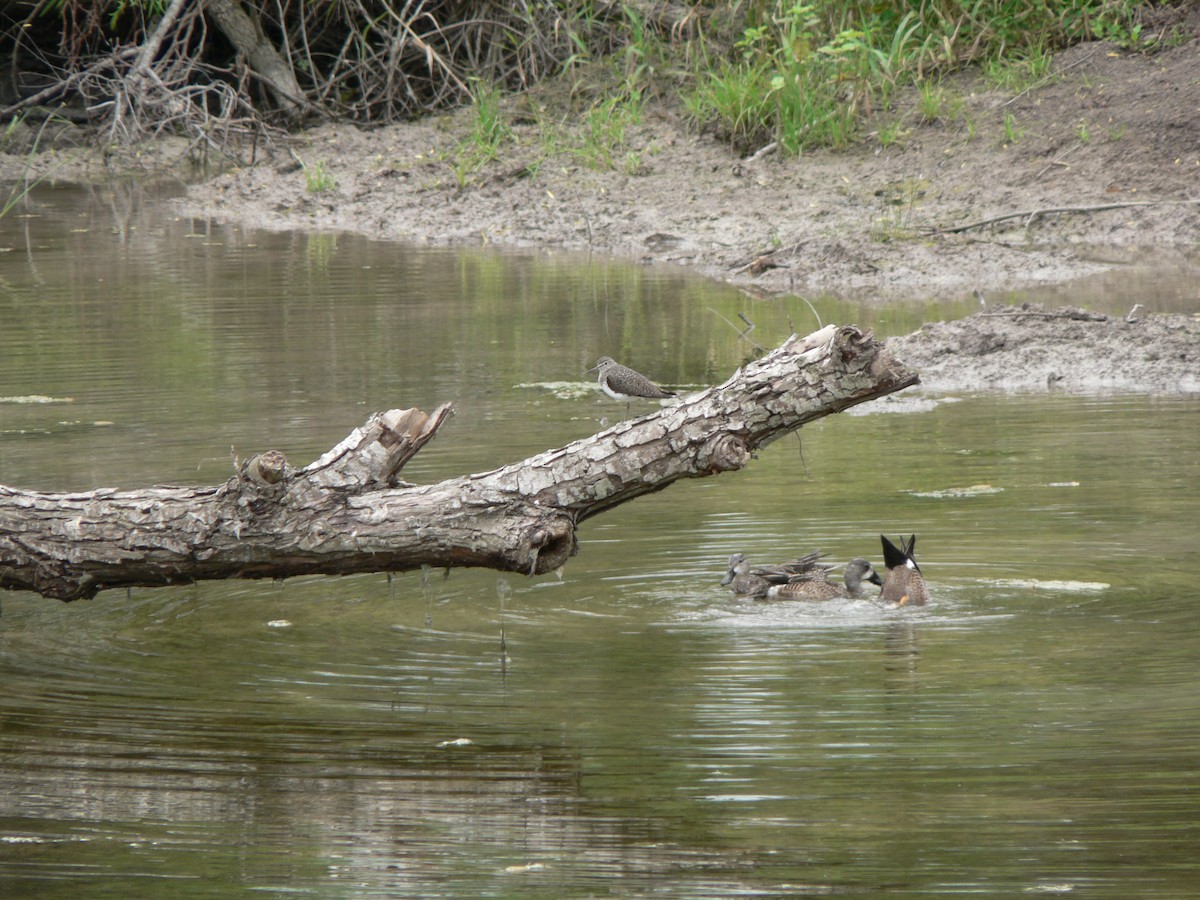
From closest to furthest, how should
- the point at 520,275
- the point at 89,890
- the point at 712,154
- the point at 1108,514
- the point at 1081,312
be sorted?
the point at 89,890 → the point at 1108,514 → the point at 1081,312 → the point at 520,275 → the point at 712,154

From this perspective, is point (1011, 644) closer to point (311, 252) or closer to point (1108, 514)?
point (1108, 514)

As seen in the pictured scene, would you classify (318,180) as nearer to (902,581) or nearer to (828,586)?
(828,586)

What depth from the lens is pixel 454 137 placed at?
18.7 meters

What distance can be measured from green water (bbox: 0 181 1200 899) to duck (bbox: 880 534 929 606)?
0.09 metres

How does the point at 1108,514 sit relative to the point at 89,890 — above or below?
above

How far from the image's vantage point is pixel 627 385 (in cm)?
862

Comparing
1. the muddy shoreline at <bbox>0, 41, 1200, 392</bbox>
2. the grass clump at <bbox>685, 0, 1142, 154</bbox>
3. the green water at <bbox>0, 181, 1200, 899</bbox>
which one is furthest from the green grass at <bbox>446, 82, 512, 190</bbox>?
the green water at <bbox>0, 181, 1200, 899</bbox>

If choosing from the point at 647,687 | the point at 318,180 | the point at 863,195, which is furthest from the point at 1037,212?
the point at 647,687

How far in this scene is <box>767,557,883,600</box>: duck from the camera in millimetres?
5961

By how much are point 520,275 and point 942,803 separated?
10.3m

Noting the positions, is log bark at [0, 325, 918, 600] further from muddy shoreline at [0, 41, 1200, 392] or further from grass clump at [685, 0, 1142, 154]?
grass clump at [685, 0, 1142, 154]

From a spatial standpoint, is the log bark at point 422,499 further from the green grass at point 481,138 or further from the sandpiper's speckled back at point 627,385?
the green grass at point 481,138

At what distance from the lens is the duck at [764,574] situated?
596 centimetres

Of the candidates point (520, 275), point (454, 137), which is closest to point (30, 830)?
point (520, 275)
